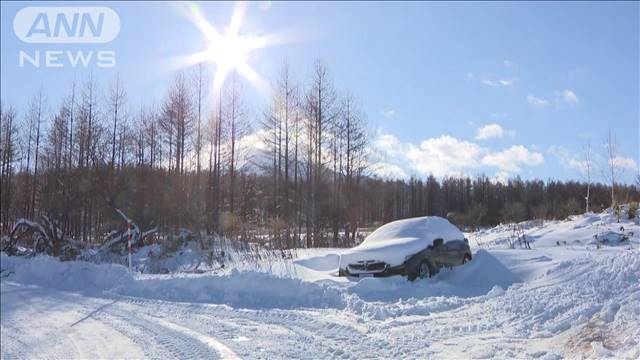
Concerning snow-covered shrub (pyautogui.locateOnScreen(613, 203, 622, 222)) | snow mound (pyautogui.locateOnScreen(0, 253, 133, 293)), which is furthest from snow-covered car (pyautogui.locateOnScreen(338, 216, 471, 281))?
snow-covered shrub (pyautogui.locateOnScreen(613, 203, 622, 222))

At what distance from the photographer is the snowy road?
246 inches

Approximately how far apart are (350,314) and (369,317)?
1.54 feet

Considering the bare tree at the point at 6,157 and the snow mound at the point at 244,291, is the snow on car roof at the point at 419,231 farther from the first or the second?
the bare tree at the point at 6,157

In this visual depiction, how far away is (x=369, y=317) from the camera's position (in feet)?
28.3

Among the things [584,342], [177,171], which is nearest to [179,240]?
[177,171]

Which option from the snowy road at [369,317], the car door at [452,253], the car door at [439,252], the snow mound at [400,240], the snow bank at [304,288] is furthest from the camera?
the car door at [452,253]

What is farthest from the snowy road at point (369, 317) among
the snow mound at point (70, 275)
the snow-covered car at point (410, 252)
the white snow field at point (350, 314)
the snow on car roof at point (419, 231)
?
the snow mound at point (70, 275)

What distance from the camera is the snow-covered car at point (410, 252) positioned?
11636 mm

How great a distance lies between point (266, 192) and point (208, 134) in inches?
258

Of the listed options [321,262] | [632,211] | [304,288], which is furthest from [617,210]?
[304,288]

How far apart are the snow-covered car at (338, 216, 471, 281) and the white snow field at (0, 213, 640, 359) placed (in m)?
0.46

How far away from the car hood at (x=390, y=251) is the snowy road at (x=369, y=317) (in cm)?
67

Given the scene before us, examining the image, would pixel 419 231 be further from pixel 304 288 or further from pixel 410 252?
pixel 304 288

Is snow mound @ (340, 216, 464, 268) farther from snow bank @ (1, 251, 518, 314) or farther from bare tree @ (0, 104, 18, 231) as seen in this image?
bare tree @ (0, 104, 18, 231)
